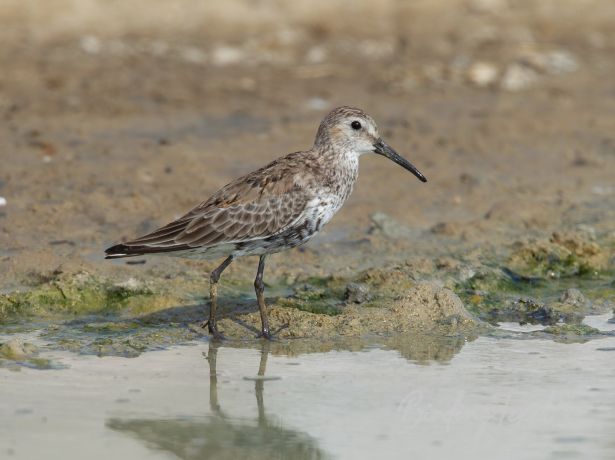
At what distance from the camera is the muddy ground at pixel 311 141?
395 inches

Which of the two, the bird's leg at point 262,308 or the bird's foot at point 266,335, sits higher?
the bird's leg at point 262,308

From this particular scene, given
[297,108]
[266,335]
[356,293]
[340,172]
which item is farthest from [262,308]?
[297,108]

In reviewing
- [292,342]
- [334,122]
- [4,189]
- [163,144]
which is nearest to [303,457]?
[292,342]

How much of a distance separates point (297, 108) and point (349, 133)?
5.67 m

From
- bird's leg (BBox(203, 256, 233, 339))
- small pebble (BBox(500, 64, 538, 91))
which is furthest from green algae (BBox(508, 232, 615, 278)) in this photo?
small pebble (BBox(500, 64, 538, 91))

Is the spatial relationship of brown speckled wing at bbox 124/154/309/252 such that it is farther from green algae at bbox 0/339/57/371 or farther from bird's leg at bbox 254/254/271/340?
green algae at bbox 0/339/57/371

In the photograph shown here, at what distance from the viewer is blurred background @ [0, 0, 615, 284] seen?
12266 mm

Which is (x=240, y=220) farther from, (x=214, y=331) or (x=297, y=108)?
(x=297, y=108)

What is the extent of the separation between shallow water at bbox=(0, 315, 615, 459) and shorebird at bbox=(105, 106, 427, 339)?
2.51 feet

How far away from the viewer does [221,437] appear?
7.04 metres

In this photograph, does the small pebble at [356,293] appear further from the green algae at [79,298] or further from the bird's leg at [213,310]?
the green algae at [79,298]

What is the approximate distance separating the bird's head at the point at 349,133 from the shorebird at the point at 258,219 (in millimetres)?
307

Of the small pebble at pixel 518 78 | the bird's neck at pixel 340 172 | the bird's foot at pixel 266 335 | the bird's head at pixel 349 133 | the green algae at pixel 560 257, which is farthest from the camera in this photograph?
the small pebble at pixel 518 78

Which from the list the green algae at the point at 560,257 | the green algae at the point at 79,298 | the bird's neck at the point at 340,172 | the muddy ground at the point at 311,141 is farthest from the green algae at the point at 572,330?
the green algae at the point at 79,298
